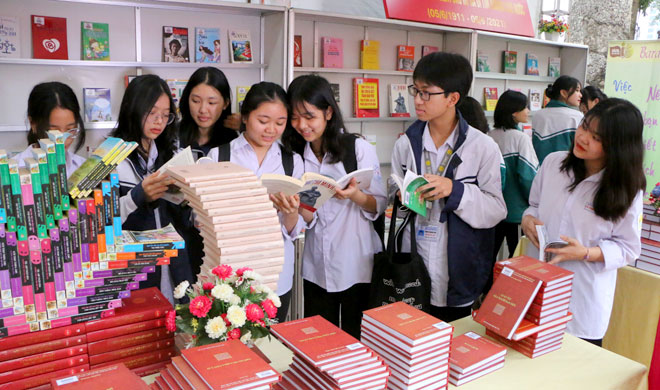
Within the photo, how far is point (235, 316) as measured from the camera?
4.43ft

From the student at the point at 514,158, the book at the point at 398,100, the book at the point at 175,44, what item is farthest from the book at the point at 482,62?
the book at the point at 175,44

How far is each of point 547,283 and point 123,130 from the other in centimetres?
179

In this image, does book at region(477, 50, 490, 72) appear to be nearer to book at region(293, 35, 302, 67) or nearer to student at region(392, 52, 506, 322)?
book at region(293, 35, 302, 67)

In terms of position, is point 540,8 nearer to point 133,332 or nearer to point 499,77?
point 499,77

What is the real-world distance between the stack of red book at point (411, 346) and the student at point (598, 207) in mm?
792

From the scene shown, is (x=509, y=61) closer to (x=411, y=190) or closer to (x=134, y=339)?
(x=411, y=190)

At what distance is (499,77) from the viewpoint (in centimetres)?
588

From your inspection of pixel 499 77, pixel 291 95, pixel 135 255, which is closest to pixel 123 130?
pixel 291 95

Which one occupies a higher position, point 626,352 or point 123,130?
point 123,130

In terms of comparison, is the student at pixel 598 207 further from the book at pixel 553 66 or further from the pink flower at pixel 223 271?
the book at pixel 553 66

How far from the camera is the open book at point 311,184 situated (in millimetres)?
1862

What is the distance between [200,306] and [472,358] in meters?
0.84

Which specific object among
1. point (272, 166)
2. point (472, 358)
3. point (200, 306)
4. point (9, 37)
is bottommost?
point (472, 358)

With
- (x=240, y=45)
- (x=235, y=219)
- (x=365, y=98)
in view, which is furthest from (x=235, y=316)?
(x=365, y=98)
